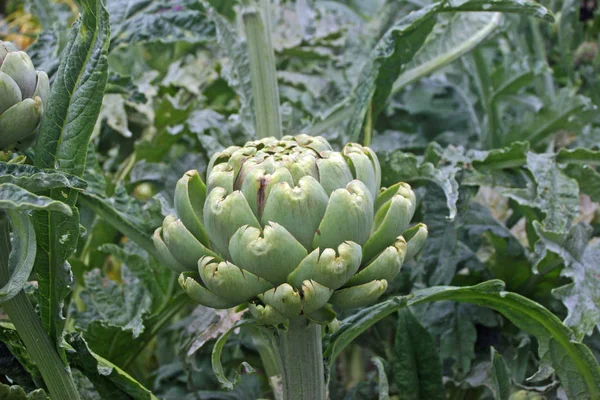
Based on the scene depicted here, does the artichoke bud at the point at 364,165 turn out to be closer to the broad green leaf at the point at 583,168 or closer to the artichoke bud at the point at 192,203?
the artichoke bud at the point at 192,203

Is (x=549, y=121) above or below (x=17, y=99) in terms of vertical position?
below

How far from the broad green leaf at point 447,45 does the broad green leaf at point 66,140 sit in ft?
1.44

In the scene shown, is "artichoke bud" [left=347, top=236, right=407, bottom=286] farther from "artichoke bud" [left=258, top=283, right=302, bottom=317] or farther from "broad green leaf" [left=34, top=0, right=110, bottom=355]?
"broad green leaf" [left=34, top=0, right=110, bottom=355]

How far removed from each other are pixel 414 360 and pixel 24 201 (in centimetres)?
42

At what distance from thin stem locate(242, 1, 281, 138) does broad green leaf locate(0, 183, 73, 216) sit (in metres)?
0.35

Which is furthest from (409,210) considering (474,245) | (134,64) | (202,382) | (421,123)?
(134,64)

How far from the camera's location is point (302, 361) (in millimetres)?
541

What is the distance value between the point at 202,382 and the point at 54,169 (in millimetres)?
455

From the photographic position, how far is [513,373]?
29.1 inches

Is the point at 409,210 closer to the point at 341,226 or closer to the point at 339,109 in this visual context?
the point at 341,226

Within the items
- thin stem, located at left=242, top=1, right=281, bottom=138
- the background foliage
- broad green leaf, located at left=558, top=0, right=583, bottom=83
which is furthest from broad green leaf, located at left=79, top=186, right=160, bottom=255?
broad green leaf, located at left=558, top=0, right=583, bottom=83

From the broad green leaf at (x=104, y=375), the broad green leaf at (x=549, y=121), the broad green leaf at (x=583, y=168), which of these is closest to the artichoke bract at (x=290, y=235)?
the broad green leaf at (x=104, y=375)

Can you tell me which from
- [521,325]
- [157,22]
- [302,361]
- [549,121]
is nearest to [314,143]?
[302,361]

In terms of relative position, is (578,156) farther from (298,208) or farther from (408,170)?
(298,208)
